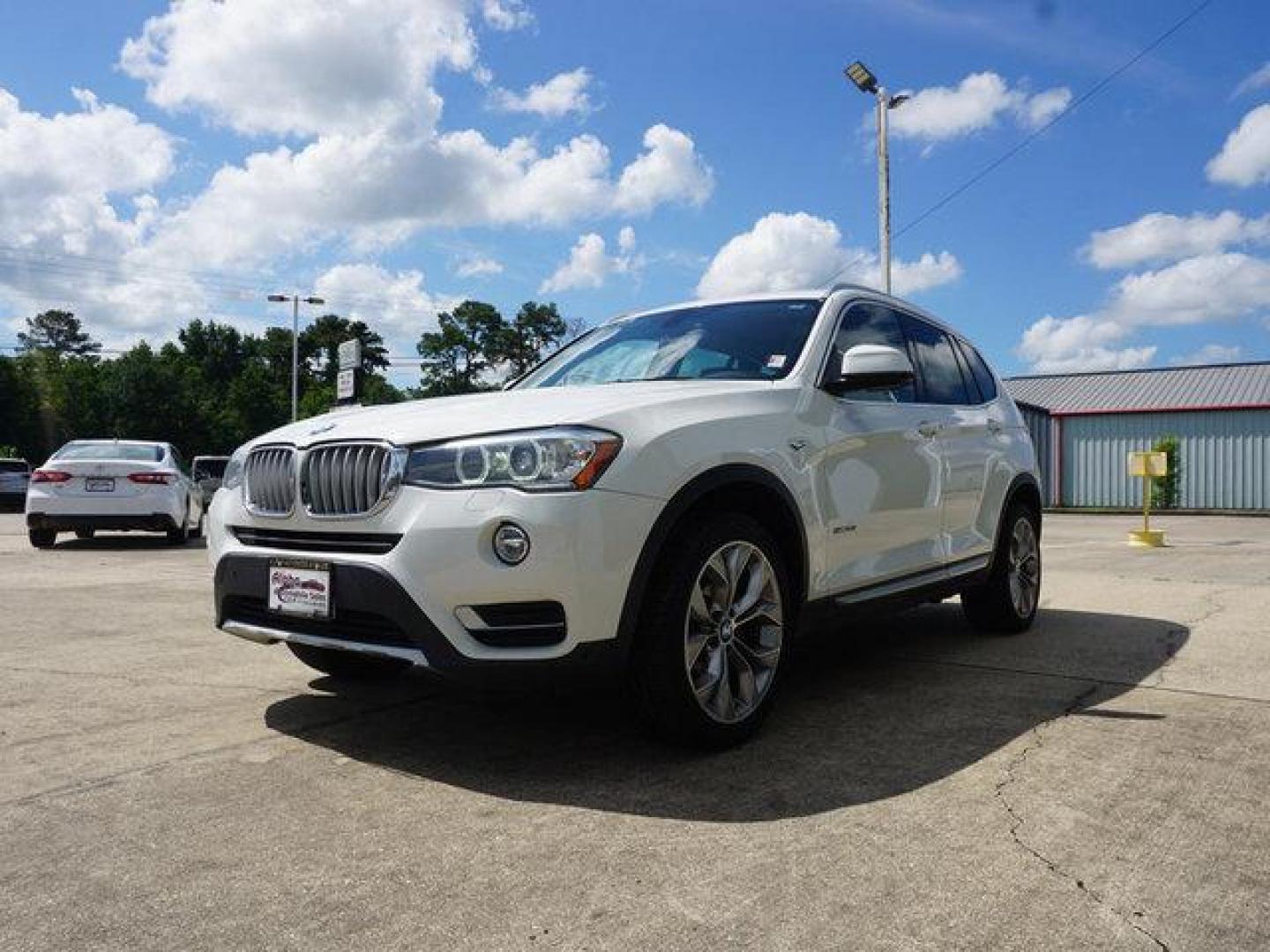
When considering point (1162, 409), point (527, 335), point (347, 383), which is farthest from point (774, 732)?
point (527, 335)

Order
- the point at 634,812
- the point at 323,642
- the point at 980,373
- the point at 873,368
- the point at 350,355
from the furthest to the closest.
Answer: the point at 350,355, the point at 980,373, the point at 873,368, the point at 323,642, the point at 634,812

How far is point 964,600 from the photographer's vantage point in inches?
229

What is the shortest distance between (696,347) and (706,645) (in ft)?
4.92

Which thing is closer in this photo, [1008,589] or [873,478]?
[873,478]

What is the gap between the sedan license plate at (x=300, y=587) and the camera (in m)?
3.22

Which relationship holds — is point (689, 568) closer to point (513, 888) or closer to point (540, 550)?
point (540, 550)

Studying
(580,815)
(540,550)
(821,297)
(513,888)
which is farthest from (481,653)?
(821,297)

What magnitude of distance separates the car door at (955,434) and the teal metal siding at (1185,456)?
86.9 ft

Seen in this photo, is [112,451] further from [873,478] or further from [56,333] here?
[56,333]

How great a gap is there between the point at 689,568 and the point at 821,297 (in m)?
1.79

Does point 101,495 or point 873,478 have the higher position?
point 873,478

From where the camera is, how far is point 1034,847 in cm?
261

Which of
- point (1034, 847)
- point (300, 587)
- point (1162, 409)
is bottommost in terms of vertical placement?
point (1034, 847)

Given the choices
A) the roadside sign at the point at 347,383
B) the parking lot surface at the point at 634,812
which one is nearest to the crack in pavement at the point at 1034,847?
the parking lot surface at the point at 634,812
